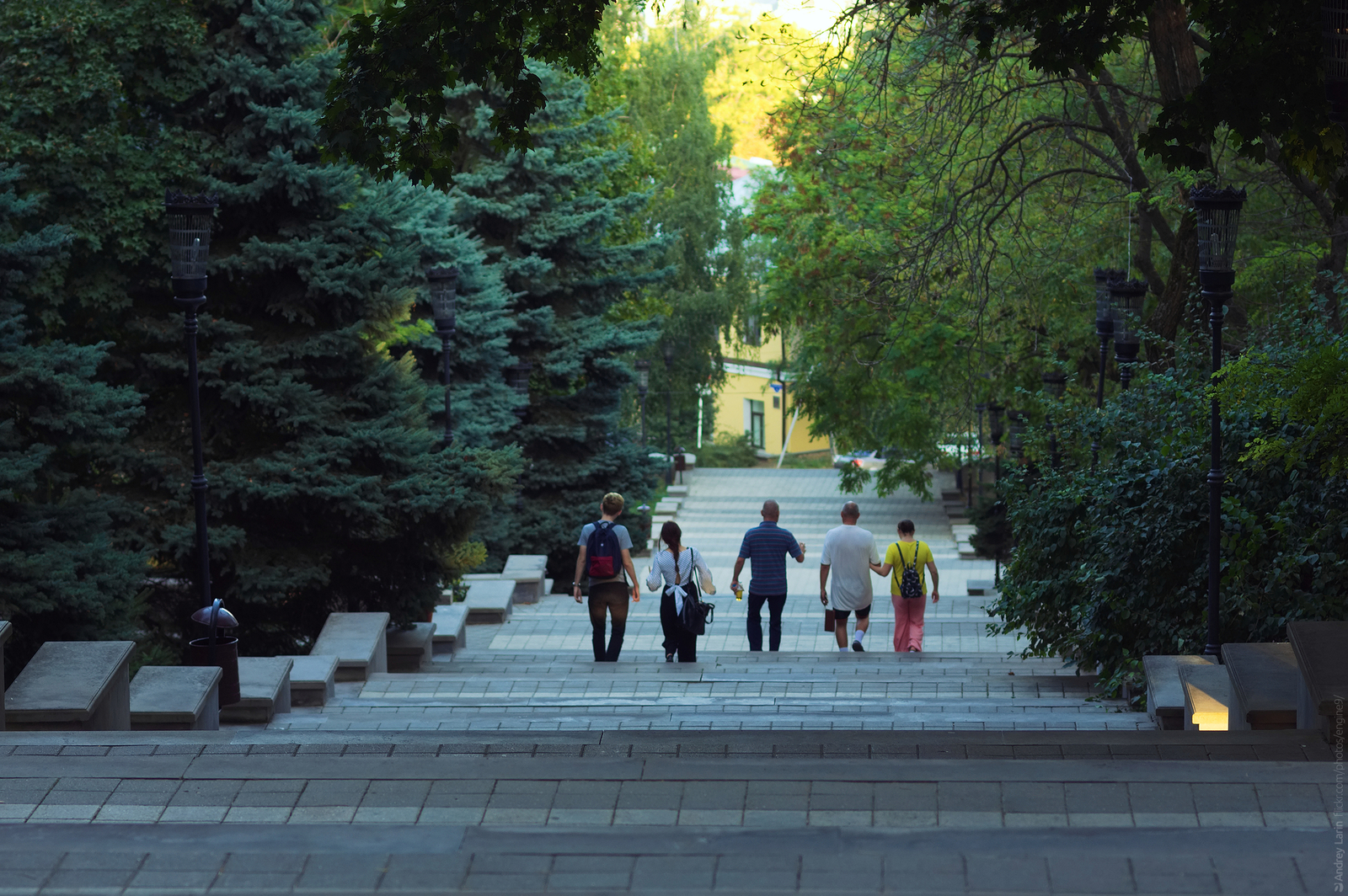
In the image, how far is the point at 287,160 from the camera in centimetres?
1409

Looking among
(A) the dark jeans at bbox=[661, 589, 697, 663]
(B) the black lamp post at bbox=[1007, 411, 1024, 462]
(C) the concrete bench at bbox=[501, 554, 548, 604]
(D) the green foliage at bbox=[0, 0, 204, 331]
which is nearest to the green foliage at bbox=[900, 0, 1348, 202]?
(A) the dark jeans at bbox=[661, 589, 697, 663]

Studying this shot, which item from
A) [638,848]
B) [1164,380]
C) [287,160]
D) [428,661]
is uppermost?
[287,160]

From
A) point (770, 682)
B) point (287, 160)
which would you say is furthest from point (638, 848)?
point (287, 160)

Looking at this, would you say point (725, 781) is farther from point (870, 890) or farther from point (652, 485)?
point (652, 485)

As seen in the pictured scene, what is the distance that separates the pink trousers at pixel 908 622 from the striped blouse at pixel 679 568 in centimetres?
263

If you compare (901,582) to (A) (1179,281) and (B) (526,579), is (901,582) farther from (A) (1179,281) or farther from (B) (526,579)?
(B) (526,579)

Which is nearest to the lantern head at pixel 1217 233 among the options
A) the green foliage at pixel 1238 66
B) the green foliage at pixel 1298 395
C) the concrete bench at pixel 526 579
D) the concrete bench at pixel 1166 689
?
the green foliage at pixel 1238 66

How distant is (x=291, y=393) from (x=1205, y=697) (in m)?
8.74

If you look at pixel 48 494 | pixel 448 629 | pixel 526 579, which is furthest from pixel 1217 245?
pixel 526 579

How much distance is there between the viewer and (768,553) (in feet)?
44.1

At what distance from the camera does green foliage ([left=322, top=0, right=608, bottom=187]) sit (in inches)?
397

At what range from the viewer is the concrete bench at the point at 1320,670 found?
21.3 feet

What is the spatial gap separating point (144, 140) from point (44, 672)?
787 cm

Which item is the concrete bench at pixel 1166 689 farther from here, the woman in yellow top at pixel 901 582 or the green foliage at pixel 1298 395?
the woman in yellow top at pixel 901 582
